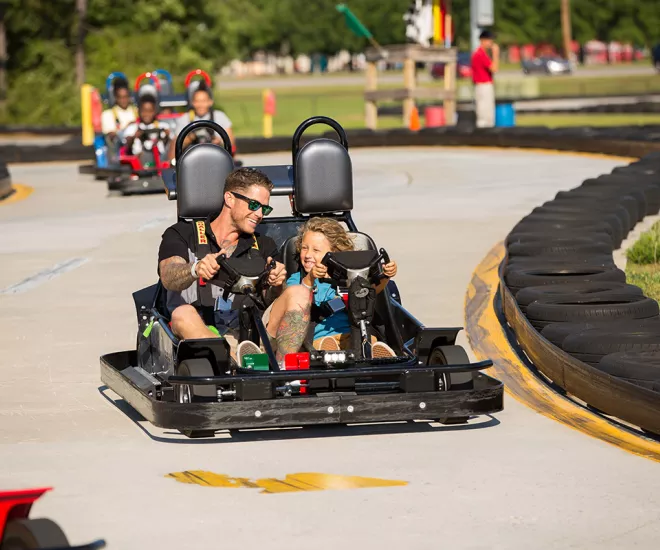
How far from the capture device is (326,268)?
8039 millimetres

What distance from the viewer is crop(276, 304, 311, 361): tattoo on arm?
8.00 metres

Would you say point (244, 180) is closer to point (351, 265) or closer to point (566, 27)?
point (351, 265)

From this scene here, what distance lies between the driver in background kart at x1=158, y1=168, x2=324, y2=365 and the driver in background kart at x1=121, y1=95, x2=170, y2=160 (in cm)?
1410

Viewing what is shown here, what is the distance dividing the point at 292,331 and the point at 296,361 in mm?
209

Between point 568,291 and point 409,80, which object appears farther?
point 409,80

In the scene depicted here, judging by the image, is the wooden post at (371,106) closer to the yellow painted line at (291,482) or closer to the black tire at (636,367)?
the black tire at (636,367)

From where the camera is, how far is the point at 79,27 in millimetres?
49219

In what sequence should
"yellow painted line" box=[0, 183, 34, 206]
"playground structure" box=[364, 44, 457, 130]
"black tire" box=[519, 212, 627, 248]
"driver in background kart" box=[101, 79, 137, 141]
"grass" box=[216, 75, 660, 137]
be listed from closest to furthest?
"black tire" box=[519, 212, 627, 248], "yellow painted line" box=[0, 183, 34, 206], "driver in background kart" box=[101, 79, 137, 141], "playground structure" box=[364, 44, 457, 130], "grass" box=[216, 75, 660, 137]

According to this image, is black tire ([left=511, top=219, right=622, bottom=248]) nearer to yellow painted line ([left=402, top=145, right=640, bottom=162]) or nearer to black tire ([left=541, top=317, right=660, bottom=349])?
black tire ([left=541, top=317, right=660, bottom=349])

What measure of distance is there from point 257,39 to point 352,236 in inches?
5029

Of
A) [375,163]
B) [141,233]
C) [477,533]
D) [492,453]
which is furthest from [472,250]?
[375,163]

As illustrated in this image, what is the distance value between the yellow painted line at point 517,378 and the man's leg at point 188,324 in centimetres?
178

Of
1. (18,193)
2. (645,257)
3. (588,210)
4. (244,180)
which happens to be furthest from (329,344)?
(18,193)

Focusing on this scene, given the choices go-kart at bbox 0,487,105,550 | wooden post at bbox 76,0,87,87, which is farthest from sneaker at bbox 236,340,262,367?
wooden post at bbox 76,0,87,87
